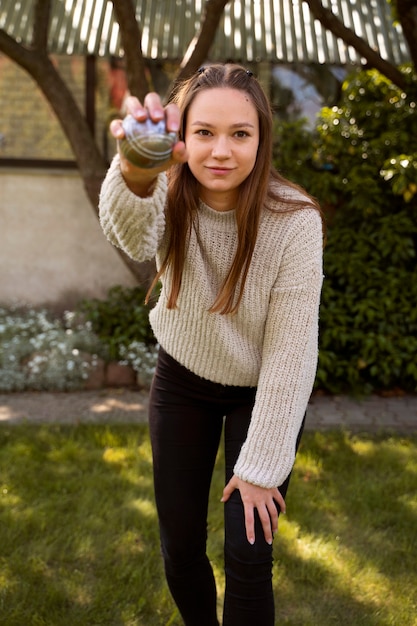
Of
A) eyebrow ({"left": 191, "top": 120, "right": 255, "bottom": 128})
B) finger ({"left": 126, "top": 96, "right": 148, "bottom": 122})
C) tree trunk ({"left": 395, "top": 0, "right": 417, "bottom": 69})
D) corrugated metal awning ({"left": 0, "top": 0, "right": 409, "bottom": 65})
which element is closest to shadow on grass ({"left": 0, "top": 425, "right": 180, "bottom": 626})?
eyebrow ({"left": 191, "top": 120, "right": 255, "bottom": 128})

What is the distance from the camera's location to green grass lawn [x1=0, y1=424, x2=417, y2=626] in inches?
118

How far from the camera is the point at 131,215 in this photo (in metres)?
1.92

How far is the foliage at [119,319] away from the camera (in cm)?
613

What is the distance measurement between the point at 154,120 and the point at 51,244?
5929 mm

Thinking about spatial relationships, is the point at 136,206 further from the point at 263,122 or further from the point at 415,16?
the point at 415,16

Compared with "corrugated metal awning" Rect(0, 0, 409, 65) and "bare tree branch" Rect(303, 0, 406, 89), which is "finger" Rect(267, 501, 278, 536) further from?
"corrugated metal awning" Rect(0, 0, 409, 65)

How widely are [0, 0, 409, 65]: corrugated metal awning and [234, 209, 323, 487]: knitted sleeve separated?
5.24 m

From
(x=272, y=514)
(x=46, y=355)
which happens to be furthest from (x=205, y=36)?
(x=272, y=514)

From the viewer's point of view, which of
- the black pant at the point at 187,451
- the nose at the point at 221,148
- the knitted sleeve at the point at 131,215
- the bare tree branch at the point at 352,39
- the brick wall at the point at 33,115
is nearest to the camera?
the knitted sleeve at the point at 131,215

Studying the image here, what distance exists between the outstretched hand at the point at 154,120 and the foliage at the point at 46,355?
4.09 meters

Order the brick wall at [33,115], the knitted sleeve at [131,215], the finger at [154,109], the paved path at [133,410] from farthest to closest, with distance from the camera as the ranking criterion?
the brick wall at [33,115] → the paved path at [133,410] → the knitted sleeve at [131,215] → the finger at [154,109]

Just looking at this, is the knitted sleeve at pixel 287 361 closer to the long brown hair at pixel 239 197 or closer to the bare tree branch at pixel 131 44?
the long brown hair at pixel 239 197

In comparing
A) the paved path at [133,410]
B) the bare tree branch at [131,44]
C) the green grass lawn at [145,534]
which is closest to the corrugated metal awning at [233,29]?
the bare tree branch at [131,44]

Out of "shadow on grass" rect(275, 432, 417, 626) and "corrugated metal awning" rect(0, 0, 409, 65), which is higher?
"corrugated metal awning" rect(0, 0, 409, 65)
